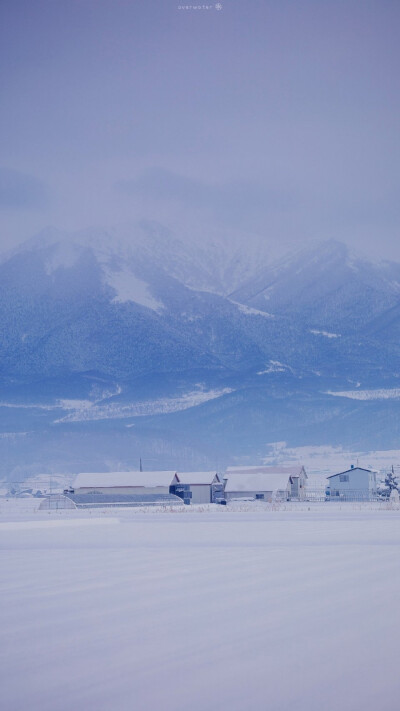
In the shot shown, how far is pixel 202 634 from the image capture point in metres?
7.02

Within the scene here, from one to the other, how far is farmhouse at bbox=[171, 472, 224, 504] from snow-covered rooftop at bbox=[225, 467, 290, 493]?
1243 millimetres

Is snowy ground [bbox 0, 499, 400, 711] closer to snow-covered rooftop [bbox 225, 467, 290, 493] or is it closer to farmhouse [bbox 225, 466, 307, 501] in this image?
farmhouse [bbox 225, 466, 307, 501]

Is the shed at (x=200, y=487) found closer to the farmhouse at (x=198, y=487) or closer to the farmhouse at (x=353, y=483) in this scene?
the farmhouse at (x=198, y=487)

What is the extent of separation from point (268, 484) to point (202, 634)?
255 ft

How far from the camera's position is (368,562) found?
12.7 m

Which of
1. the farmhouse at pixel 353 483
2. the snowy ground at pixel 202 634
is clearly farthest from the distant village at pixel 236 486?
the snowy ground at pixel 202 634

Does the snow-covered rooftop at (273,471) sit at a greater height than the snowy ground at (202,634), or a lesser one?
greater

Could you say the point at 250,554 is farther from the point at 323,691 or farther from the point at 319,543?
the point at 323,691

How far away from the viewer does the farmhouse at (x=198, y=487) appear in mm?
81312

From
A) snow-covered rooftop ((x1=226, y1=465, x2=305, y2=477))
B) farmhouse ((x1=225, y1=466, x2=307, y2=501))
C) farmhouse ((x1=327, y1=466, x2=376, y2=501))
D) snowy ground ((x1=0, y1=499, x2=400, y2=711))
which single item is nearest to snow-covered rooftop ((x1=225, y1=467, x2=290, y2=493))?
farmhouse ((x1=225, y1=466, x2=307, y2=501))

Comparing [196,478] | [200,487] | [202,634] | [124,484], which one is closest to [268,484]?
[200,487]

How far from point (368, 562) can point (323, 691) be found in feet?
25.1

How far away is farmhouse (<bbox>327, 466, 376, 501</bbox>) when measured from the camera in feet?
272

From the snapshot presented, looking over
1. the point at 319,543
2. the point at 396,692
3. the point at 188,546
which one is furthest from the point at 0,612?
the point at 319,543
